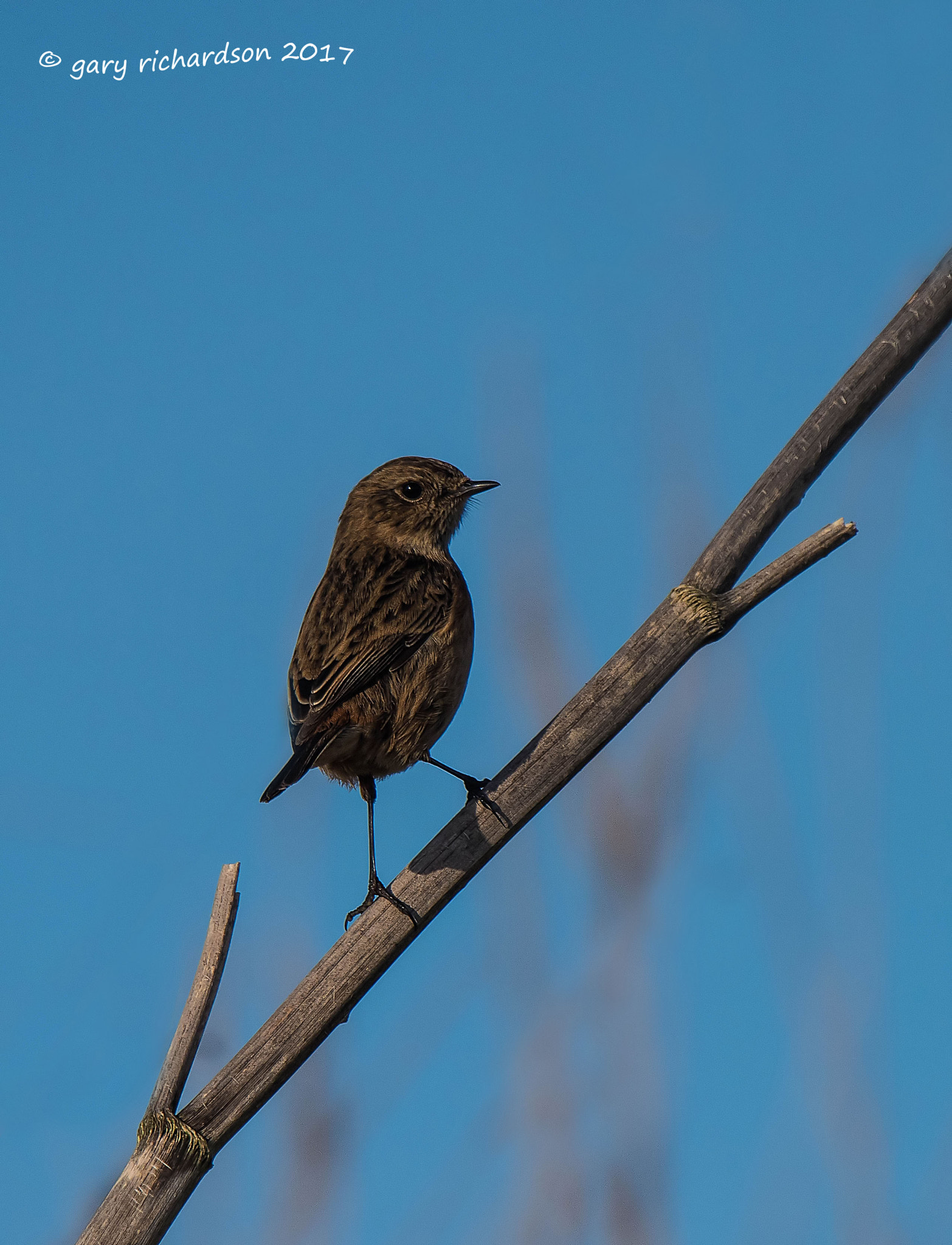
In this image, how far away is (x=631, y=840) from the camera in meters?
3.06

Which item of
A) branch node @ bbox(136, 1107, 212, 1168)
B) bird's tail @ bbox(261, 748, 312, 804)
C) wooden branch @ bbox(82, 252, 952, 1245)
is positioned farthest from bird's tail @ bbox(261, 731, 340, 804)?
branch node @ bbox(136, 1107, 212, 1168)

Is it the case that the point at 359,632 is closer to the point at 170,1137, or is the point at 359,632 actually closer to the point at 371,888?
the point at 371,888

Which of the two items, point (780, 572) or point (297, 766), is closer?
point (780, 572)

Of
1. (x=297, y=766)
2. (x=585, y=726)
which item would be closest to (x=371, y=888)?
(x=297, y=766)

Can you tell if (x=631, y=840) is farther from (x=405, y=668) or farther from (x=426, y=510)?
(x=426, y=510)

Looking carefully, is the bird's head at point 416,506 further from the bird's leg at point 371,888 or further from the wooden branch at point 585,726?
the wooden branch at point 585,726

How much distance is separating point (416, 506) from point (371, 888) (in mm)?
2113

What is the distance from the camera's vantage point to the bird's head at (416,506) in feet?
18.1

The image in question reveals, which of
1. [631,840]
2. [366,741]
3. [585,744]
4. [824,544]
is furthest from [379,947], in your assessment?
[366,741]

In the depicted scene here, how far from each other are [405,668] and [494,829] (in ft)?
5.70

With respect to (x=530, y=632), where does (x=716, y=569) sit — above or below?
below

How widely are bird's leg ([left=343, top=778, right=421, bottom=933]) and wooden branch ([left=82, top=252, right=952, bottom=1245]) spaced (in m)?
0.03

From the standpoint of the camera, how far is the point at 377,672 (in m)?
4.32

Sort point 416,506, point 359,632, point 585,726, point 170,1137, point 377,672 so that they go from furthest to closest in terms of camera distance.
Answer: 1. point 416,506
2. point 359,632
3. point 377,672
4. point 585,726
5. point 170,1137
